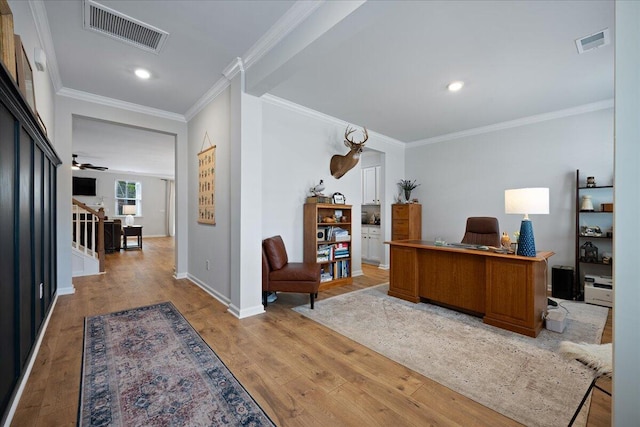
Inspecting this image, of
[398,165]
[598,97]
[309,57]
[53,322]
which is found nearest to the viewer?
[309,57]

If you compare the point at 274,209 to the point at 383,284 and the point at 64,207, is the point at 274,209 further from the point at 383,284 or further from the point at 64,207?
the point at 64,207

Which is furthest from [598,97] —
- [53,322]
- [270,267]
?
[53,322]

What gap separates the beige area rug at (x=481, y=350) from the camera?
5.60ft

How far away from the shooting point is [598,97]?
3.67 meters

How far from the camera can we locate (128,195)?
10.5 m

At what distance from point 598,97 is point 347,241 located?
12.7ft

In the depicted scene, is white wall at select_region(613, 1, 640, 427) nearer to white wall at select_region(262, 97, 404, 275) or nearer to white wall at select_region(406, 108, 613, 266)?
white wall at select_region(262, 97, 404, 275)

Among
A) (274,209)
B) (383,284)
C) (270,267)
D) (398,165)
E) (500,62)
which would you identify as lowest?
(383,284)

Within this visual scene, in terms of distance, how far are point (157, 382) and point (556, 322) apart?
345 centimetres

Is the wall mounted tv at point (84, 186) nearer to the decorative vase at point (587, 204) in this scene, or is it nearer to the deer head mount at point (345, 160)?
the deer head mount at point (345, 160)

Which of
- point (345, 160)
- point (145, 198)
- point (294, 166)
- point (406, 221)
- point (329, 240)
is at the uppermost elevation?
point (345, 160)

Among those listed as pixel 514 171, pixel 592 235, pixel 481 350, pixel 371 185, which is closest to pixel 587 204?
pixel 592 235

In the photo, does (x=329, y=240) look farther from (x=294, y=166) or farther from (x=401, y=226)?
(x=401, y=226)

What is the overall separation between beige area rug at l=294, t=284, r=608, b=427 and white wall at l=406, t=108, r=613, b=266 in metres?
1.39
